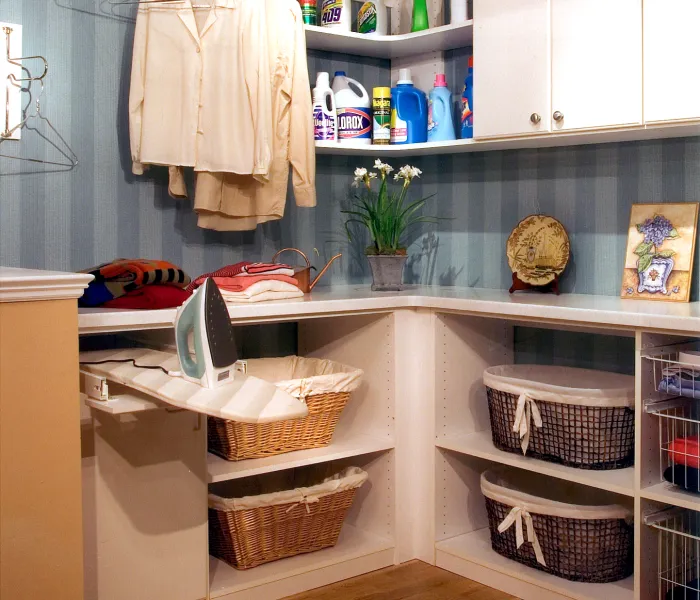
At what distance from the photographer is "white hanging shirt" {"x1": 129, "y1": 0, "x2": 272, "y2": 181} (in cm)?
271


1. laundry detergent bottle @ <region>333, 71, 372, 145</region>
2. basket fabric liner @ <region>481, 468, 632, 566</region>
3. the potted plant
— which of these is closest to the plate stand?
the potted plant

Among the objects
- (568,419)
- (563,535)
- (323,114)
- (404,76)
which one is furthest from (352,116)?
(563,535)

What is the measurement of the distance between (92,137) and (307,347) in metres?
1.03

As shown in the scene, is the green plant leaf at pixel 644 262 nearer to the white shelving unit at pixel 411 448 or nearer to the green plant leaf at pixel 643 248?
the green plant leaf at pixel 643 248

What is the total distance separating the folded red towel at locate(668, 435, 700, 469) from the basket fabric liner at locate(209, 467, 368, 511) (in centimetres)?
97

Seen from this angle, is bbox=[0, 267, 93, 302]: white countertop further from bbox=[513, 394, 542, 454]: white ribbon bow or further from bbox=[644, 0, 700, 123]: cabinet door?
bbox=[644, 0, 700, 123]: cabinet door

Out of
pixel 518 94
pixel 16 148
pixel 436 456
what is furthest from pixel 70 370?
pixel 518 94

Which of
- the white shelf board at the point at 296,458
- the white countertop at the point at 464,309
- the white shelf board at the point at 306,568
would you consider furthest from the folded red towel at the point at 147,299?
the white shelf board at the point at 306,568

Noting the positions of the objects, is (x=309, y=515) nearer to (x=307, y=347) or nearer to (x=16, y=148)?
(x=307, y=347)

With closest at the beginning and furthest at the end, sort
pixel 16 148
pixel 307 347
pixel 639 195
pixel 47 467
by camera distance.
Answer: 1. pixel 47 467
2. pixel 16 148
3. pixel 639 195
4. pixel 307 347

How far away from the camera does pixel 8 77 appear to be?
254cm

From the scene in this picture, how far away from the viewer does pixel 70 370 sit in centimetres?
188

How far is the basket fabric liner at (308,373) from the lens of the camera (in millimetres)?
2682

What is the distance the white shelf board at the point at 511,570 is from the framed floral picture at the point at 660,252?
860 mm
